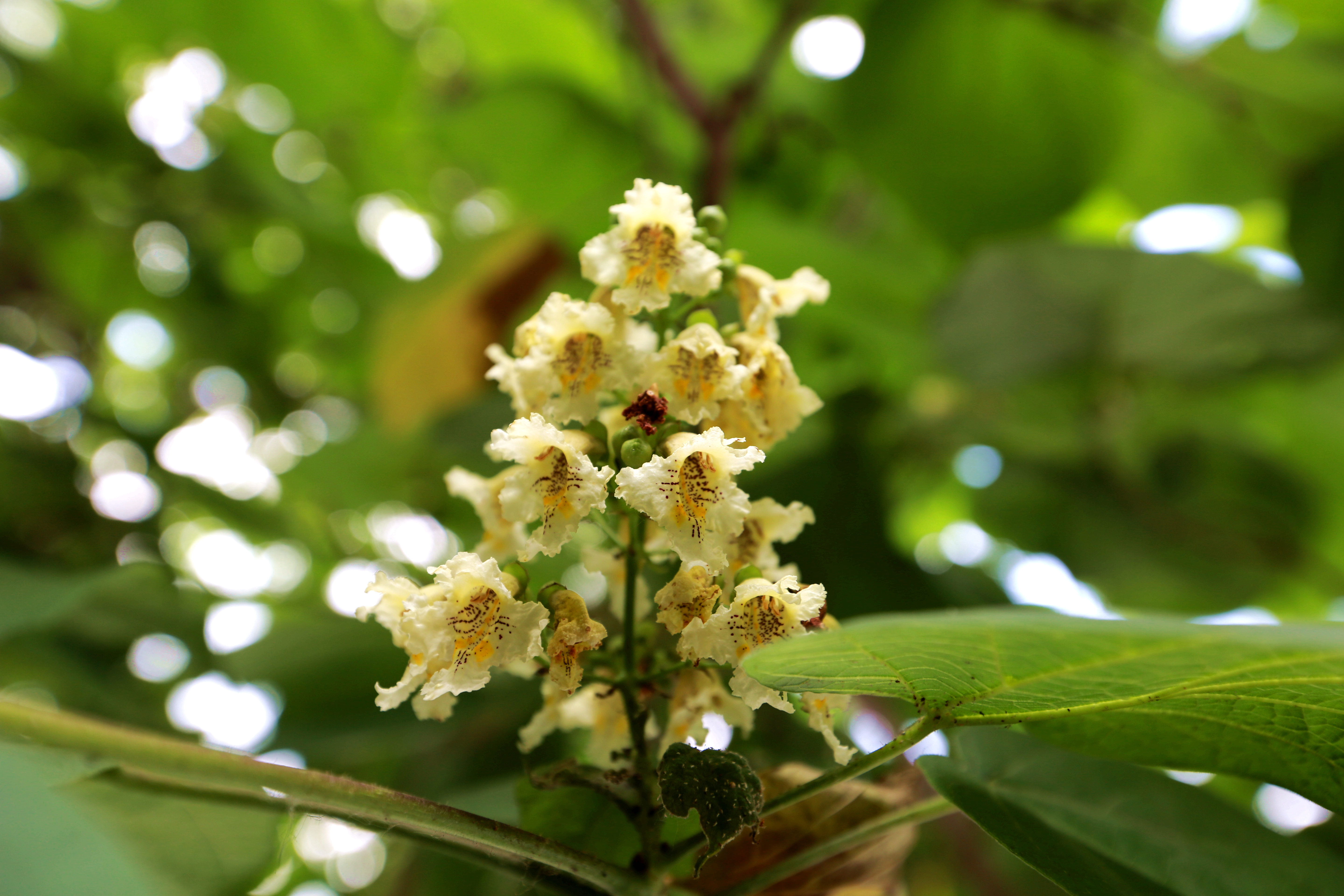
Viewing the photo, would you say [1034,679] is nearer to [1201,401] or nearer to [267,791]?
[267,791]

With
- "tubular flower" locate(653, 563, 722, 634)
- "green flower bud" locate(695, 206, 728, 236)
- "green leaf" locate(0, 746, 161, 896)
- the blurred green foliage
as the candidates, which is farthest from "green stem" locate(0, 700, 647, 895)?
the blurred green foliage

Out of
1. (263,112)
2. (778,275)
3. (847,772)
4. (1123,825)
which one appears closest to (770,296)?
(847,772)

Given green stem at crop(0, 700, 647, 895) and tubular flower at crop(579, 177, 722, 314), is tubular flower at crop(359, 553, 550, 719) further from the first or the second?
tubular flower at crop(579, 177, 722, 314)

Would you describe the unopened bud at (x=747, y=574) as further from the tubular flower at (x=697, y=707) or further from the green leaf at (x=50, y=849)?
the green leaf at (x=50, y=849)

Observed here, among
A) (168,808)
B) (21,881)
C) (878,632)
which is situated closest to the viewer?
(21,881)

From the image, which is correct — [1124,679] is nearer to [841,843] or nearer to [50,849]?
[841,843]

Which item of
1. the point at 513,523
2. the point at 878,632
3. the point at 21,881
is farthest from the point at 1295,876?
the point at 21,881

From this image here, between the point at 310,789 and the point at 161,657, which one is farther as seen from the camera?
the point at 161,657
